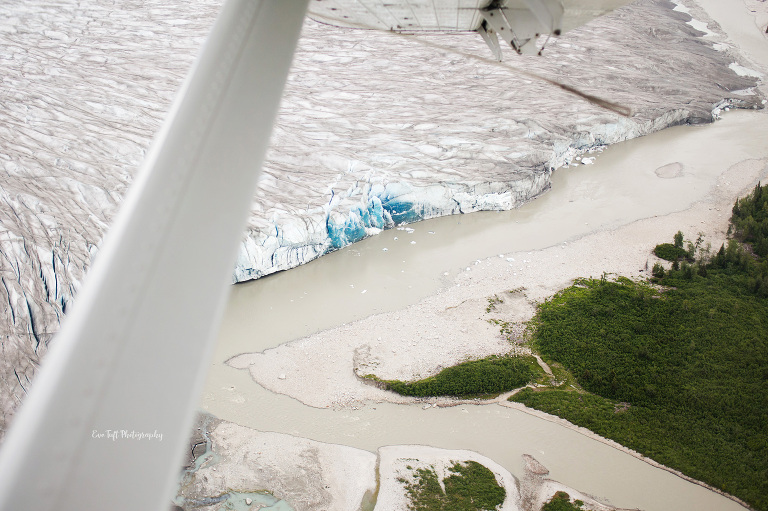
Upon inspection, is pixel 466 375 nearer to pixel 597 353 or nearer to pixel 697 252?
pixel 597 353

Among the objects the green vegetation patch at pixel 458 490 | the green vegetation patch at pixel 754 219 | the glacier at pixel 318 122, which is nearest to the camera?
the green vegetation patch at pixel 458 490

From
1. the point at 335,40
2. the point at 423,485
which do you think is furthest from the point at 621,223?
the point at 335,40

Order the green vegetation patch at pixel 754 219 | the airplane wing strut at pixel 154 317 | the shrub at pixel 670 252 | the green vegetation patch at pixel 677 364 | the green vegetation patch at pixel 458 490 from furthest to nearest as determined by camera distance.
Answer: the green vegetation patch at pixel 754 219
the shrub at pixel 670 252
the green vegetation patch at pixel 677 364
the green vegetation patch at pixel 458 490
the airplane wing strut at pixel 154 317

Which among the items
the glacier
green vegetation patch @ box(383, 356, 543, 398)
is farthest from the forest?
the glacier

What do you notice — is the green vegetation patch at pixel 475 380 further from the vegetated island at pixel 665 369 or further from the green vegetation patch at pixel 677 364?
the green vegetation patch at pixel 677 364

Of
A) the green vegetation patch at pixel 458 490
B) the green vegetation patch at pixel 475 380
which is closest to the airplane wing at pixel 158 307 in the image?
the green vegetation patch at pixel 458 490

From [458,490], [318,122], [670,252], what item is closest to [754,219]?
[670,252]
